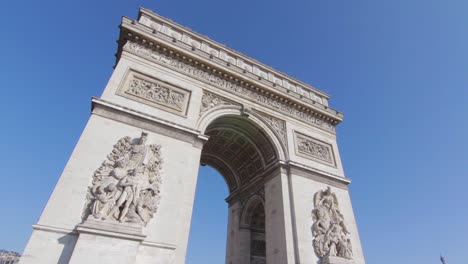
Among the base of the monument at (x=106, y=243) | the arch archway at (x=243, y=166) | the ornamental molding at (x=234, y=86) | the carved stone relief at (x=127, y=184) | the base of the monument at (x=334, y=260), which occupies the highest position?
the ornamental molding at (x=234, y=86)

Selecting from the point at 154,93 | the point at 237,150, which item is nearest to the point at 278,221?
the point at 237,150

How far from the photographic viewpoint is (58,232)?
6008mm

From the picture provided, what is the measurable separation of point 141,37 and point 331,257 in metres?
10.9

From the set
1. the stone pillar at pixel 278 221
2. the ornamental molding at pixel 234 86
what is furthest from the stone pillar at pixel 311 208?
the ornamental molding at pixel 234 86

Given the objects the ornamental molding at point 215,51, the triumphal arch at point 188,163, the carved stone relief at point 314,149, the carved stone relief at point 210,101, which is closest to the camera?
the triumphal arch at point 188,163

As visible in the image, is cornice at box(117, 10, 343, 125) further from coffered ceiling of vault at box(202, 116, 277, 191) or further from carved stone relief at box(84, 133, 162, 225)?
carved stone relief at box(84, 133, 162, 225)

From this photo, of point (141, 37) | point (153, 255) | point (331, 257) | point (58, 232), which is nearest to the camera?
point (58, 232)

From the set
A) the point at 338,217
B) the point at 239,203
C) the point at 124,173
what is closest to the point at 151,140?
the point at 124,173

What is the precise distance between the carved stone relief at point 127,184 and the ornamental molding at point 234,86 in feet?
13.1

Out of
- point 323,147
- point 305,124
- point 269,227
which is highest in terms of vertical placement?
point 305,124

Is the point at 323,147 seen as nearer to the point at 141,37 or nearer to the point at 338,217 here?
the point at 338,217

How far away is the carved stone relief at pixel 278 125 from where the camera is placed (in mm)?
12133

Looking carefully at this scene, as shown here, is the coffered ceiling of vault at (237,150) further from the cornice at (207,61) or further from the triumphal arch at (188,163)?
the cornice at (207,61)

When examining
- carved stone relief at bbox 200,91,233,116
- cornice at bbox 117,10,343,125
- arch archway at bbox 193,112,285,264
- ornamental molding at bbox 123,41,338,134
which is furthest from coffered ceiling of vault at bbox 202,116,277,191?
cornice at bbox 117,10,343,125
